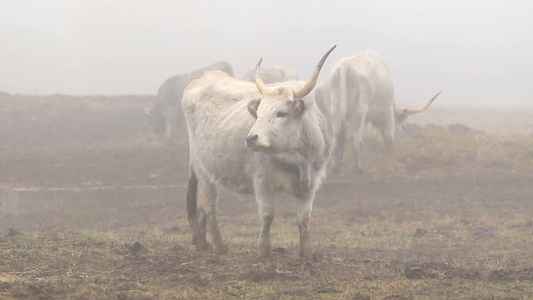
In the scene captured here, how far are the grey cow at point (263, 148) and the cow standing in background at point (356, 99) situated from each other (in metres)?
6.98

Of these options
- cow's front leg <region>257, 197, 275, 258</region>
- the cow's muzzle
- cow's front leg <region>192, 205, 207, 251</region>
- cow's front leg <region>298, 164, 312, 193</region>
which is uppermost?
the cow's muzzle

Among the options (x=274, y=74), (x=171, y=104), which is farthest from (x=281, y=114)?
(x=171, y=104)

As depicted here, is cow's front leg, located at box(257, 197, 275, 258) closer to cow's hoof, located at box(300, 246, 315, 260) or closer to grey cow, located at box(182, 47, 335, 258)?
grey cow, located at box(182, 47, 335, 258)

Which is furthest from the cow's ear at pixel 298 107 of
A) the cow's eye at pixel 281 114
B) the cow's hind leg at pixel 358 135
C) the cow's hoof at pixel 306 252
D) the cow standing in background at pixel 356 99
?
the cow's hind leg at pixel 358 135

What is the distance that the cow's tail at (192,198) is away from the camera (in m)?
9.20

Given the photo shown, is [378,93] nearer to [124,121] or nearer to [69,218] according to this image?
[69,218]

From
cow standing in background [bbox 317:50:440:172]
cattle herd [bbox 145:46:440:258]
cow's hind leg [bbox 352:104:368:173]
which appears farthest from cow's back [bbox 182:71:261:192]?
cow's hind leg [bbox 352:104:368:173]

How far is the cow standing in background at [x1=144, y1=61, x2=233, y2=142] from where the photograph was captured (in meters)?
23.1

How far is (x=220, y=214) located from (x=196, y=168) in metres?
4.65

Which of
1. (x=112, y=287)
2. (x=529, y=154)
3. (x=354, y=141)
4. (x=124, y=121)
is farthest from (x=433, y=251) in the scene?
(x=124, y=121)

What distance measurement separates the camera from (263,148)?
7.16 metres

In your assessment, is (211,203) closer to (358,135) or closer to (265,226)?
(265,226)

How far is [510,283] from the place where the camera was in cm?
631

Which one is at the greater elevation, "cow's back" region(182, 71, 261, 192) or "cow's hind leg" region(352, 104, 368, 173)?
"cow's back" region(182, 71, 261, 192)
